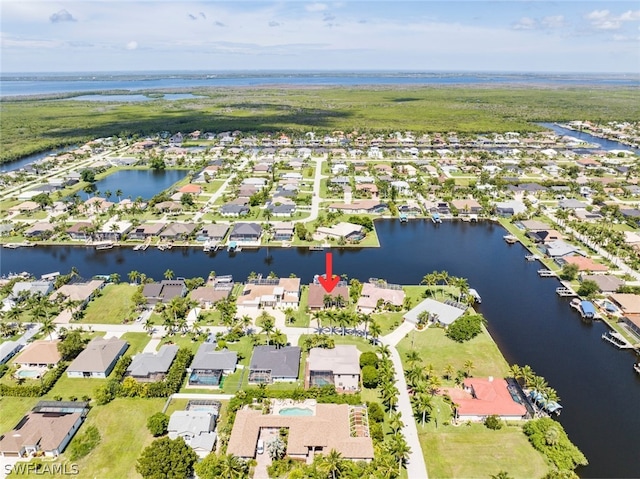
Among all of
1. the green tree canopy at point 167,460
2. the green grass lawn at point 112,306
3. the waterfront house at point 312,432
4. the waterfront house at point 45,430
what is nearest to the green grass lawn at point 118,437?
the waterfront house at point 45,430

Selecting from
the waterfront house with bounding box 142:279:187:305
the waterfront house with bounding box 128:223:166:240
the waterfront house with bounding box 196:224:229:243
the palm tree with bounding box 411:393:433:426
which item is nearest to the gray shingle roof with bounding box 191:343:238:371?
the waterfront house with bounding box 142:279:187:305

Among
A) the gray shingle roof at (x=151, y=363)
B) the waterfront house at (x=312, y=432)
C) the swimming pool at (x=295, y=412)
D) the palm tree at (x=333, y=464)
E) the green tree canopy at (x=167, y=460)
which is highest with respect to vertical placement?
Answer: the palm tree at (x=333, y=464)

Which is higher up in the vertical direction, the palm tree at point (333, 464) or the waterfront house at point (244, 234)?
the palm tree at point (333, 464)

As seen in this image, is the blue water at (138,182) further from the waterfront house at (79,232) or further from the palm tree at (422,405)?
the palm tree at (422,405)

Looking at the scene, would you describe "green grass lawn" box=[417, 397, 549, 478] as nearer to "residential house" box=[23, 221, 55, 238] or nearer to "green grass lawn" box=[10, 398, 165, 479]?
"green grass lawn" box=[10, 398, 165, 479]

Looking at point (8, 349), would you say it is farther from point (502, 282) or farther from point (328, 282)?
point (502, 282)

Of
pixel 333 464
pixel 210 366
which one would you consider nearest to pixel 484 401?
pixel 333 464

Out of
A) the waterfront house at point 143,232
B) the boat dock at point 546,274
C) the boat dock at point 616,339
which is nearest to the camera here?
the boat dock at point 616,339

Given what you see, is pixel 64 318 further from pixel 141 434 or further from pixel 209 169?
pixel 209 169
